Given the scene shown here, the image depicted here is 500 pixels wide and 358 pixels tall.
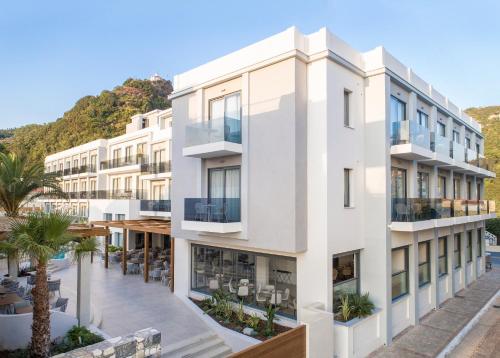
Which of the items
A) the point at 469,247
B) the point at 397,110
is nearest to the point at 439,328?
the point at 397,110

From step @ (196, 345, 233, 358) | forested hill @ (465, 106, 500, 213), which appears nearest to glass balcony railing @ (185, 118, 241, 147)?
step @ (196, 345, 233, 358)

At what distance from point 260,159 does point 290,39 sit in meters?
4.03

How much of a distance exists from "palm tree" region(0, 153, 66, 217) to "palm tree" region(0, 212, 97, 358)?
8341 millimetres

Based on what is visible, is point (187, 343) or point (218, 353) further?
point (218, 353)

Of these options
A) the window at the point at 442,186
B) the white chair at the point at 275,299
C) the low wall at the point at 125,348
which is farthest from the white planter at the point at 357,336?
the window at the point at 442,186

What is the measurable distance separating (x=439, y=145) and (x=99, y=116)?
53.3 meters

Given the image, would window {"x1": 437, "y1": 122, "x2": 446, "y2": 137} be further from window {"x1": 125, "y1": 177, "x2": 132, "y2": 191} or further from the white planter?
window {"x1": 125, "y1": 177, "x2": 132, "y2": 191}

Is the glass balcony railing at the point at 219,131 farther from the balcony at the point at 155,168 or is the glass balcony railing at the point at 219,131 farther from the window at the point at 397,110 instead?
the balcony at the point at 155,168

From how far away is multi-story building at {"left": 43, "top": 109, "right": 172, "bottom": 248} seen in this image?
89.7ft

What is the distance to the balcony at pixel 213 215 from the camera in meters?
11.9

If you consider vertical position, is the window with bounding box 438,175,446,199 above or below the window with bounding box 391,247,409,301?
above

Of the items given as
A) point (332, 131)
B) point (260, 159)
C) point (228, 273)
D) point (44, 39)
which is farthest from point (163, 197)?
point (332, 131)

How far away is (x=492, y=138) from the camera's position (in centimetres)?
4388

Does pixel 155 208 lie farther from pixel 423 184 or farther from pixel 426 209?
pixel 426 209
